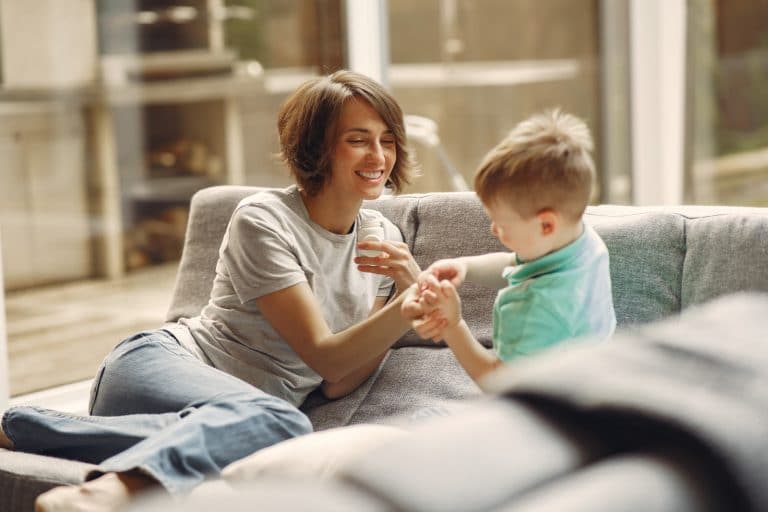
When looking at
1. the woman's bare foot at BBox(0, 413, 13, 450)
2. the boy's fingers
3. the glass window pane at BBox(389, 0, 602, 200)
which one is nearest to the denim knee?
the boy's fingers

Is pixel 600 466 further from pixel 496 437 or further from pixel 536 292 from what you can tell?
pixel 536 292

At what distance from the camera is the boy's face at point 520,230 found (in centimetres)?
154

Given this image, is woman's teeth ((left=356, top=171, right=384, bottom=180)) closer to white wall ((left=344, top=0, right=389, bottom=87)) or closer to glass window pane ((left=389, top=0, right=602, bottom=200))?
white wall ((left=344, top=0, right=389, bottom=87))

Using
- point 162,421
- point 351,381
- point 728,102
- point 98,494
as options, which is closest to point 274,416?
point 162,421

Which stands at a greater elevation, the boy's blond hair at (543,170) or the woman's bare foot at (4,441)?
the boy's blond hair at (543,170)

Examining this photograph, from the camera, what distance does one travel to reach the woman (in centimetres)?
188

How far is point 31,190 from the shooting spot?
11.1ft

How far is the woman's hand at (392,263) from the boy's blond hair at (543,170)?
1.55 feet

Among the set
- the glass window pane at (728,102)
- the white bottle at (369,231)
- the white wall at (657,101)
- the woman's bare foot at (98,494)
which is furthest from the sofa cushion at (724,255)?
the glass window pane at (728,102)

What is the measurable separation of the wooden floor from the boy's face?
223 cm

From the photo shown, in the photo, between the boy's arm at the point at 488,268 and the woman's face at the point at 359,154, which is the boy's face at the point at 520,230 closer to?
the boy's arm at the point at 488,268

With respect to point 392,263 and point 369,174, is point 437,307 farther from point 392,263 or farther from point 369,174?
point 369,174

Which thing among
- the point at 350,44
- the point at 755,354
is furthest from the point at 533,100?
the point at 755,354

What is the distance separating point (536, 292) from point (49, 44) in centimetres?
235
